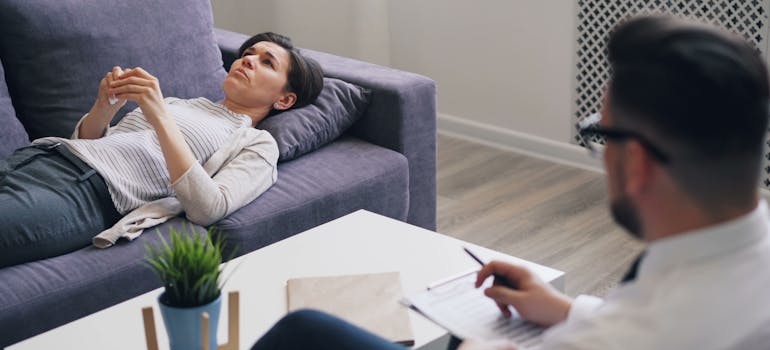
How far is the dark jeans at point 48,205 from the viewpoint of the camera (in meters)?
2.15

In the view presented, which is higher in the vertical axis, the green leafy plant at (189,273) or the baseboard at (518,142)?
the green leafy plant at (189,273)

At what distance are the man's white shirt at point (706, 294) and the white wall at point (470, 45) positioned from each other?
8.49ft

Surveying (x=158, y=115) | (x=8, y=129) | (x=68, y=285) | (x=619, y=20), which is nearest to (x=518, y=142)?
(x=619, y=20)

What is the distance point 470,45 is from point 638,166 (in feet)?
9.43

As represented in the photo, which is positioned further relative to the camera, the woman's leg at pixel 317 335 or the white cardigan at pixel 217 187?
the white cardigan at pixel 217 187

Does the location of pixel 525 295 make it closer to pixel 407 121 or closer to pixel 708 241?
pixel 708 241

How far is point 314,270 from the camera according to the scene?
1970 mm

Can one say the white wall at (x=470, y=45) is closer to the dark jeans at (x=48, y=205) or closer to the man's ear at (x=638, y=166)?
the dark jeans at (x=48, y=205)

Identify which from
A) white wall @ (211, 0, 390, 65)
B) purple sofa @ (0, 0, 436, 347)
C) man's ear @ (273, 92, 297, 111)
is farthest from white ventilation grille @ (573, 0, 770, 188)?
man's ear @ (273, 92, 297, 111)

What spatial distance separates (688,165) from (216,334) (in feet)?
2.83

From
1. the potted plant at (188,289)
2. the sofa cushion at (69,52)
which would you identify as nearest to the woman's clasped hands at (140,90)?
the sofa cushion at (69,52)

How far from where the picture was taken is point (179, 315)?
153 centimetres

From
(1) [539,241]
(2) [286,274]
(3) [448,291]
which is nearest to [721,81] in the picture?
(3) [448,291]

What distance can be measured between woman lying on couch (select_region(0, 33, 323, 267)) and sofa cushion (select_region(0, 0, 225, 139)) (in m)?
0.13
